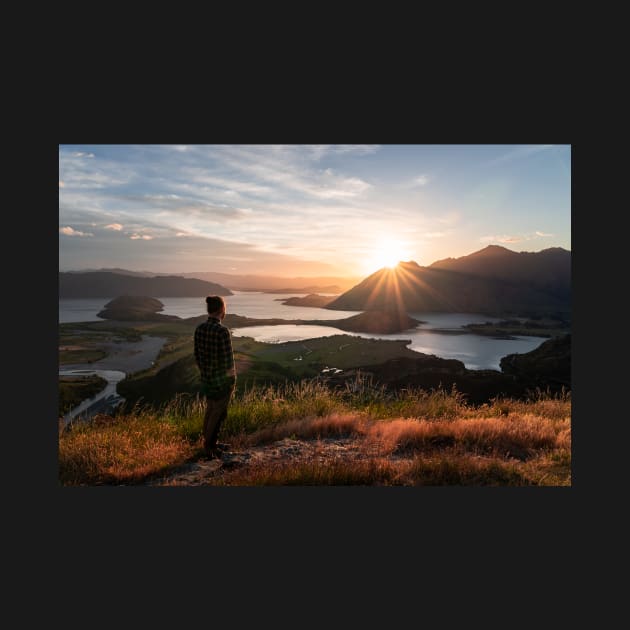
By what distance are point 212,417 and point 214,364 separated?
2.66ft

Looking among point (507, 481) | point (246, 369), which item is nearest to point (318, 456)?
point (507, 481)

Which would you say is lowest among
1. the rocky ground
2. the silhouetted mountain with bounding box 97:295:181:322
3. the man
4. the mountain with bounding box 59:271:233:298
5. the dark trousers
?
the rocky ground

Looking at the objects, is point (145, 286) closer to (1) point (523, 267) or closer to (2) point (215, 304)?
(2) point (215, 304)

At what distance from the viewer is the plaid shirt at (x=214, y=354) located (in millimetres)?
4820

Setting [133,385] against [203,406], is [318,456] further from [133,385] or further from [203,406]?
[133,385]

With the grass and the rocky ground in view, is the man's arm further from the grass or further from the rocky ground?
the grass

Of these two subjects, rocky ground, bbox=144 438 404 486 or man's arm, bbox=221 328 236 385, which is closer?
rocky ground, bbox=144 438 404 486

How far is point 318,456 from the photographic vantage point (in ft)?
16.6

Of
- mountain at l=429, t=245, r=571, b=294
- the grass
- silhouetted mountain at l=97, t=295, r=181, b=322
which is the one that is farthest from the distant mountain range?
silhouetted mountain at l=97, t=295, r=181, b=322

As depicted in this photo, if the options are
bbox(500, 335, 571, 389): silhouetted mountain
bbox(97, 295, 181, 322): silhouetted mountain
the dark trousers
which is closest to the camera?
the dark trousers

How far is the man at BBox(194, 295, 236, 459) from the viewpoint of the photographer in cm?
483

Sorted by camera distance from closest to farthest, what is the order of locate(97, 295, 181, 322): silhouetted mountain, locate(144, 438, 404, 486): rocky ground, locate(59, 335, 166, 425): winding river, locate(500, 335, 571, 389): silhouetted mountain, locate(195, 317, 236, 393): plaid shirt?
locate(144, 438, 404, 486): rocky ground → locate(195, 317, 236, 393): plaid shirt → locate(59, 335, 166, 425): winding river → locate(500, 335, 571, 389): silhouetted mountain → locate(97, 295, 181, 322): silhouetted mountain

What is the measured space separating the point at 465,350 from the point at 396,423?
439 centimetres

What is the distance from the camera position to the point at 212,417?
502 centimetres
